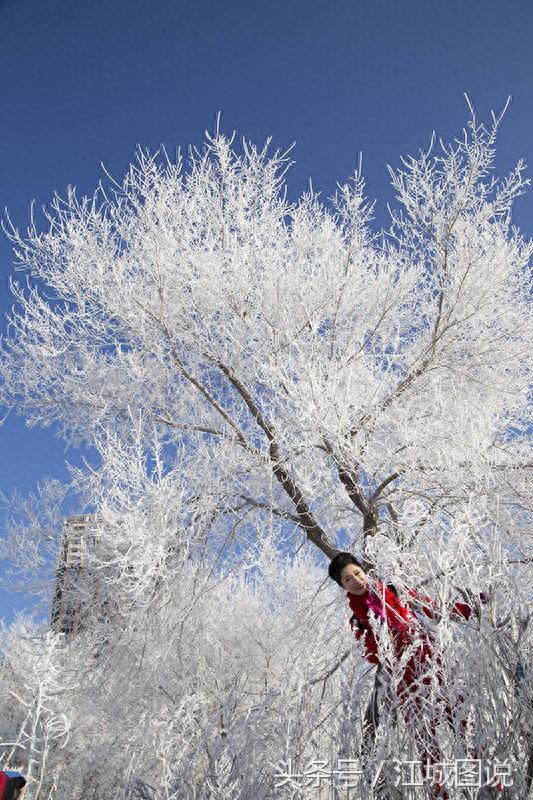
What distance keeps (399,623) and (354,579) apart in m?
0.37

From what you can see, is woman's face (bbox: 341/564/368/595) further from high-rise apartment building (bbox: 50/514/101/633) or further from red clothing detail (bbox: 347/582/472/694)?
high-rise apartment building (bbox: 50/514/101/633)

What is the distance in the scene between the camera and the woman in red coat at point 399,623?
2.56 metres

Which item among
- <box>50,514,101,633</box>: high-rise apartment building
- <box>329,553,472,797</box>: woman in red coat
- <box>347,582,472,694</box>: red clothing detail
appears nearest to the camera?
<box>329,553,472,797</box>: woman in red coat

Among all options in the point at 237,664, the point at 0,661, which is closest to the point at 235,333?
the point at 237,664

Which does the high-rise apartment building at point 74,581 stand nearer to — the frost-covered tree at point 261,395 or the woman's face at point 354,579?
the frost-covered tree at point 261,395

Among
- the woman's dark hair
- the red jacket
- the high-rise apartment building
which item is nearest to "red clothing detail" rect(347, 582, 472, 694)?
the red jacket

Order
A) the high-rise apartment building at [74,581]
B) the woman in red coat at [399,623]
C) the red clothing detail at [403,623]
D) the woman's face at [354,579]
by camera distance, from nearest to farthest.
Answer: the woman in red coat at [399,623], the red clothing detail at [403,623], the woman's face at [354,579], the high-rise apartment building at [74,581]

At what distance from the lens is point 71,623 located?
7203 mm

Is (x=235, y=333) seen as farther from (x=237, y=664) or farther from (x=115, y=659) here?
(x=237, y=664)

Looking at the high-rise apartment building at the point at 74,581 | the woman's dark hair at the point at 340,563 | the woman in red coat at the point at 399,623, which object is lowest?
the woman in red coat at the point at 399,623

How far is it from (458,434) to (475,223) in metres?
2.16

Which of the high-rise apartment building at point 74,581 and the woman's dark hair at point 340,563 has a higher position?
the high-rise apartment building at point 74,581

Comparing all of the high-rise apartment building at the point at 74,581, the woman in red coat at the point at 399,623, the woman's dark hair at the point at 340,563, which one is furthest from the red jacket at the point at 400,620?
the high-rise apartment building at the point at 74,581

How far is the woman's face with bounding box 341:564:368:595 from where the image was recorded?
3.22 meters
